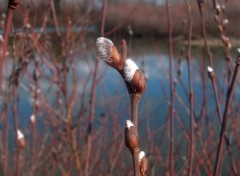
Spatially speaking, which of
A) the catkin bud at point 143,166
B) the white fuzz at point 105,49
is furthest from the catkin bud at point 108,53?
the catkin bud at point 143,166

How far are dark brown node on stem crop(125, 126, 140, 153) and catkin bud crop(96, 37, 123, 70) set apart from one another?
0.07 meters

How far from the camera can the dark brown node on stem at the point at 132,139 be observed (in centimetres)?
53

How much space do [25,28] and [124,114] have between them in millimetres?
2039

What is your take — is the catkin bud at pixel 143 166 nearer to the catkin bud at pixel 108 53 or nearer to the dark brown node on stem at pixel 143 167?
the dark brown node on stem at pixel 143 167

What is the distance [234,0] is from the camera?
2619 mm

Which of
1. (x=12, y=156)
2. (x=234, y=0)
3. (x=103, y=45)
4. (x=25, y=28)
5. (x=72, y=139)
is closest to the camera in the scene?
(x=103, y=45)

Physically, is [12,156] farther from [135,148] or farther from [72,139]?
[135,148]

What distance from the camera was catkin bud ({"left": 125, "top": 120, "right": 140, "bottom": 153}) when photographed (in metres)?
0.53

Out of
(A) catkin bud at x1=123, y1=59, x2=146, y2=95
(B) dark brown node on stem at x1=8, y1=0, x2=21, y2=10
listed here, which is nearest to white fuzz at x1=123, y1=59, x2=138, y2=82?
(A) catkin bud at x1=123, y1=59, x2=146, y2=95

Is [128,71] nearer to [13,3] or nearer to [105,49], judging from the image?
[105,49]

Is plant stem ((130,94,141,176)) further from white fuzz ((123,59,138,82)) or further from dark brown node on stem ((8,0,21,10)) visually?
dark brown node on stem ((8,0,21,10))

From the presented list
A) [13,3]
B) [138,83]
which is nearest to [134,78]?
[138,83]

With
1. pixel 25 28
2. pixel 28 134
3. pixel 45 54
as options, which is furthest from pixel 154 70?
pixel 25 28

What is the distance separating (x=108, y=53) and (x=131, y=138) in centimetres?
9
